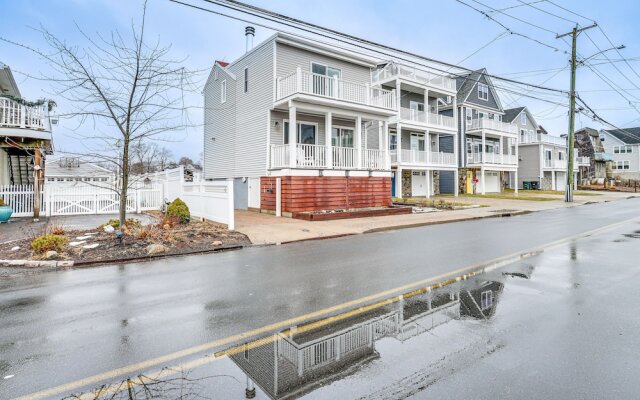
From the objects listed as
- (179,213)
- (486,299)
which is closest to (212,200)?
(179,213)

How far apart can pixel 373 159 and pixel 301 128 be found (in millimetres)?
4259

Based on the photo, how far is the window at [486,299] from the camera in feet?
15.9

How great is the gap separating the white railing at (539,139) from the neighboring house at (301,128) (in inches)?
1273

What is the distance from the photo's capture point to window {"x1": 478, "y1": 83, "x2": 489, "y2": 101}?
1469 inches

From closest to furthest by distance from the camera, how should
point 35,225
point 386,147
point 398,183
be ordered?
point 35,225 < point 386,147 < point 398,183

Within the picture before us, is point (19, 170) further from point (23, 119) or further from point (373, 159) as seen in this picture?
point (373, 159)

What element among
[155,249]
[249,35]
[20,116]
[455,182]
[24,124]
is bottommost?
[155,249]

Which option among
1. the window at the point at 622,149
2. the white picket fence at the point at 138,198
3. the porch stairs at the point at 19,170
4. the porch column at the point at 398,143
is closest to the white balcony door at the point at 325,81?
the white picket fence at the point at 138,198

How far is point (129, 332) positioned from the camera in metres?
4.12

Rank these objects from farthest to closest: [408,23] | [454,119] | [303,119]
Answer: [454,119] → [303,119] → [408,23]

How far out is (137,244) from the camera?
31.4ft

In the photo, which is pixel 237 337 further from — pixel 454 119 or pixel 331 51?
pixel 454 119

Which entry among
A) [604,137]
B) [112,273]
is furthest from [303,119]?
[604,137]

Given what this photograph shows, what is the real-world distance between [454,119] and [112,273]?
30714mm
